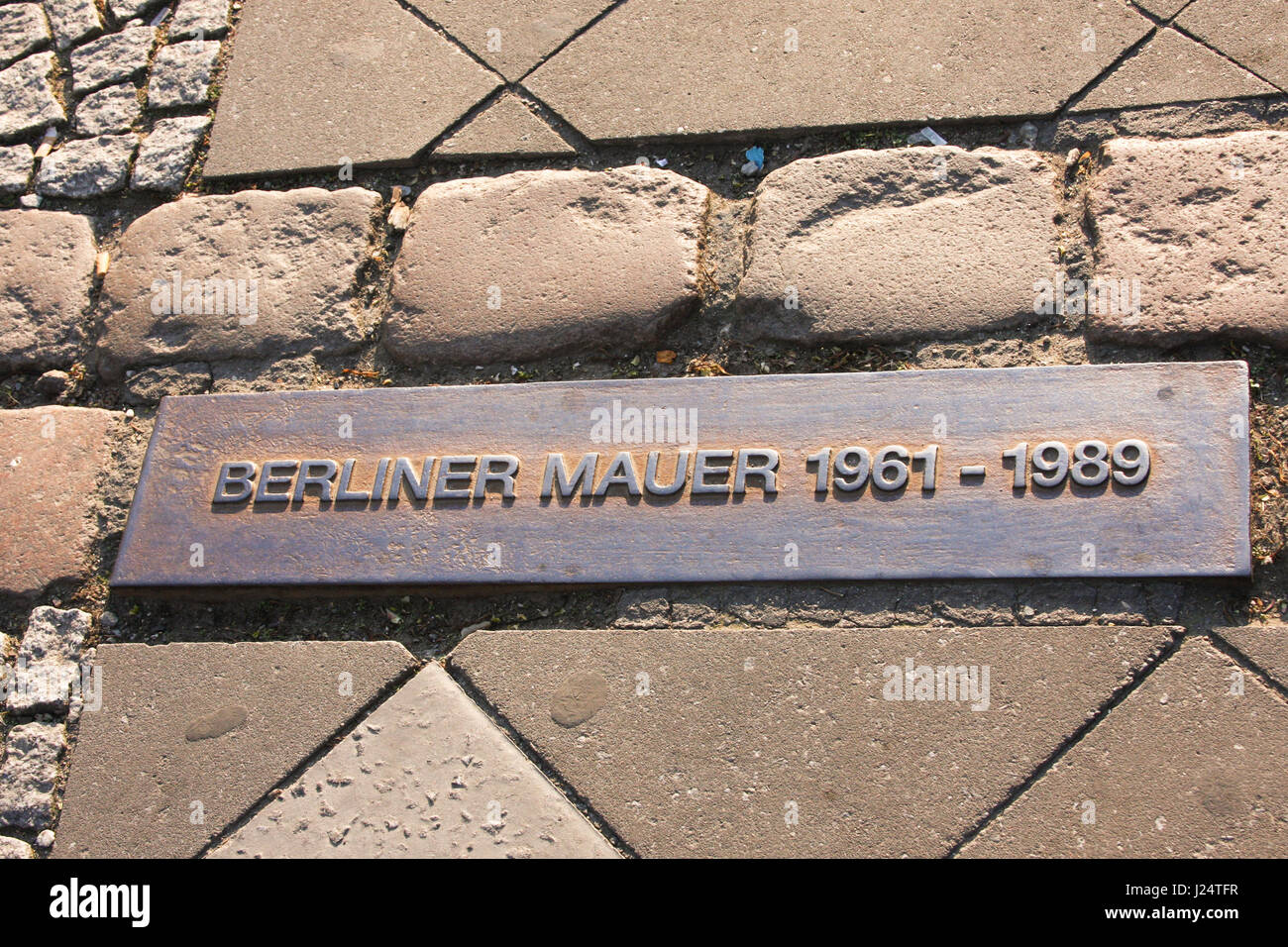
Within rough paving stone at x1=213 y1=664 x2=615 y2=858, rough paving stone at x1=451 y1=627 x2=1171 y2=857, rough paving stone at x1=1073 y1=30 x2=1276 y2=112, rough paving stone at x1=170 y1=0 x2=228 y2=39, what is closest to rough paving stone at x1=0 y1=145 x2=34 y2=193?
rough paving stone at x1=170 y1=0 x2=228 y2=39

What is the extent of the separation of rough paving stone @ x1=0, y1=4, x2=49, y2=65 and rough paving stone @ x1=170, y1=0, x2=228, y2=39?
41 cm

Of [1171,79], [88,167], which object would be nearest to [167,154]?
[88,167]

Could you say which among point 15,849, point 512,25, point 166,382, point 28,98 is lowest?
point 15,849

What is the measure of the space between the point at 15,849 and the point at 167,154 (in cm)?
174

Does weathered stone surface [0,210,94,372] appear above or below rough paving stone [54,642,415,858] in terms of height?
above

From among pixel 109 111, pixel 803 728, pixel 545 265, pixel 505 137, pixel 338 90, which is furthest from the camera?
pixel 109 111

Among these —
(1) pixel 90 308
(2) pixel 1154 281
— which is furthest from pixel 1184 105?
(1) pixel 90 308

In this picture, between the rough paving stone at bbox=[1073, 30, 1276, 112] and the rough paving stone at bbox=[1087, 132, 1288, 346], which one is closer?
the rough paving stone at bbox=[1087, 132, 1288, 346]

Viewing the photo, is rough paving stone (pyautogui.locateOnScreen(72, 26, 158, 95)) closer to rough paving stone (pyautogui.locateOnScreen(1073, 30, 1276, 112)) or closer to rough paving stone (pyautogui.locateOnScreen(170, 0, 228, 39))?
rough paving stone (pyautogui.locateOnScreen(170, 0, 228, 39))

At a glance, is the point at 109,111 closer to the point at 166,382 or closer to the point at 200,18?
the point at 200,18

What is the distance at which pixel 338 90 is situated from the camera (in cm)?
263

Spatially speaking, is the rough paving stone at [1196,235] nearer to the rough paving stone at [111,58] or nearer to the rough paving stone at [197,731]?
the rough paving stone at [197,731]

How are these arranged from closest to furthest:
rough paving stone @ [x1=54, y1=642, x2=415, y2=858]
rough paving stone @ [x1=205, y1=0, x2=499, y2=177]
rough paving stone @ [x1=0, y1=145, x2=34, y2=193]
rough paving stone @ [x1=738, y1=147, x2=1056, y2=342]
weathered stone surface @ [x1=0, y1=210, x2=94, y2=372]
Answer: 1. rough paving stone @ [x1=54, y1=642, x2=415, y2=858]
2. rough paving stone @ [x1=738, y1=147, x2=1056, y2=342]
3. weathered stone surface @ [x1=0, y1=210, x2=94, y2=372]
4. rough paving stone @ [x1=205, y1=0, x2=499, y2=177]
5. rough paving stone @ [x1=0, y1=145, x2=34, y2=193]

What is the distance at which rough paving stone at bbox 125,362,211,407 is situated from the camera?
2.32 m
